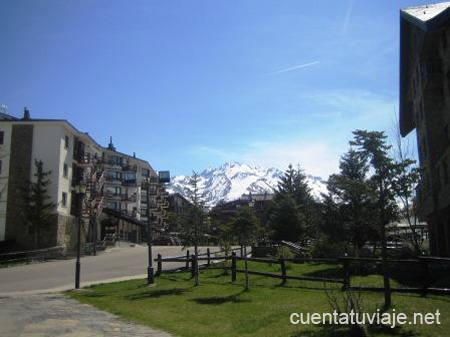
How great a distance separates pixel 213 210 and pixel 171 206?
11528cm

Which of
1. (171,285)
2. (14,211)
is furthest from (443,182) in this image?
(14,211)

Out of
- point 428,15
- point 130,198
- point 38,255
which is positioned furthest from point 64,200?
point 130,198

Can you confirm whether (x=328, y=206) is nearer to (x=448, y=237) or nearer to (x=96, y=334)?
(x=448, y=237)

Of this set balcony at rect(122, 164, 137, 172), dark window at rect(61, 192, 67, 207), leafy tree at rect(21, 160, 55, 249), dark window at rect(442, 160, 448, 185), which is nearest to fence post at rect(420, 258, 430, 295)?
dark window at rect(442, 160, 448, 185)

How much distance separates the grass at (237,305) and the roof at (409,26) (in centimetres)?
1401

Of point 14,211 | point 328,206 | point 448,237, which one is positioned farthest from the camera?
point 14,211

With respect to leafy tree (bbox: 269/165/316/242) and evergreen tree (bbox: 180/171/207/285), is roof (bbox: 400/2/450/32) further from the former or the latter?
leafy tree (bbox: 269/165/316/242)

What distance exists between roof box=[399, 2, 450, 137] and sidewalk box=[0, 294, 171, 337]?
21.5 m

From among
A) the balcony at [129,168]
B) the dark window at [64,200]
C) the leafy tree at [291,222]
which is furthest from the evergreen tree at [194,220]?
the balcony at [129,168]

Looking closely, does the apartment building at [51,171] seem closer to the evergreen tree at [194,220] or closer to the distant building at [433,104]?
the distant building at [433,104]

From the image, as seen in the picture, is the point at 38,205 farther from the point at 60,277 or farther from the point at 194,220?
the point at 194,220

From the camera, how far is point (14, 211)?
53312mm

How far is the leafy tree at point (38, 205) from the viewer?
50.5m

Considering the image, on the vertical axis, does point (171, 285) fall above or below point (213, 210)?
below
